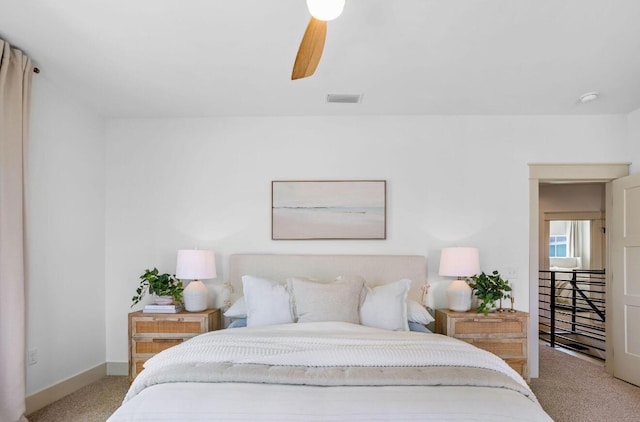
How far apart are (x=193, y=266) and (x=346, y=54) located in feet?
6.96

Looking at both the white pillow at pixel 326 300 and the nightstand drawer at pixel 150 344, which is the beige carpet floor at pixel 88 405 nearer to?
the nightstand drawer at pixel 150 344

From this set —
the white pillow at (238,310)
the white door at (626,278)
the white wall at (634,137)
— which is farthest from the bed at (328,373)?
the white wall at (634,137)

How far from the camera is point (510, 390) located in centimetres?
209

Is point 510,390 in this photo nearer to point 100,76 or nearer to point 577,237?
point 100,76

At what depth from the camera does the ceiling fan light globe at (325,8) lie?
178 cm

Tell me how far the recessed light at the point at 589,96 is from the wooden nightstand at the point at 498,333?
1828 millimetres

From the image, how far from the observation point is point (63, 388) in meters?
3.60

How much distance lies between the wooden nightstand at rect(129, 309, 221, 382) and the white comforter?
1.16 metres

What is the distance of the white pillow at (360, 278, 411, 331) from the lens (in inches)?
132

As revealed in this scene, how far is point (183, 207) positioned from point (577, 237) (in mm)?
6842

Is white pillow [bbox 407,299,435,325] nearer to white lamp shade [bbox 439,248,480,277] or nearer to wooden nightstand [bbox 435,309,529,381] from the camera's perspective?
wooden nightstand [bbox 435,309,529,381]

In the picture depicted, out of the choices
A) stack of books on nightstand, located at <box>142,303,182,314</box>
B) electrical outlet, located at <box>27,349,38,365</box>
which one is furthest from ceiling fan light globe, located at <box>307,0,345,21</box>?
electrical outlet, located at <box>27,349,38,365</box>

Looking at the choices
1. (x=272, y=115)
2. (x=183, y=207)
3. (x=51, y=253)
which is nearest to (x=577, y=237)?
(x=272, y=115)

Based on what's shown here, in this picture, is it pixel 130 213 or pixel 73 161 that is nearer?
pixel 73 161
